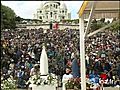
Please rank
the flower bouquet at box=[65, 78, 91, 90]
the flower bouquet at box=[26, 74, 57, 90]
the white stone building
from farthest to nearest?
the white stone building, the flower bouquet at box=[26, 74, 57, 90], the flower bouquet at box=[65, 78, 91, 90]

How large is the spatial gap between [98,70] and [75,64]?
3.00m

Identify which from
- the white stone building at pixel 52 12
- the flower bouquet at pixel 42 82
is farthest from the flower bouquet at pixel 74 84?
the white stone building at pixel 52 12

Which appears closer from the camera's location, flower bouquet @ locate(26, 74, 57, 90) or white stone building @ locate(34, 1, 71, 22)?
flower bouquet @ locate(26, 74, 57, 90)

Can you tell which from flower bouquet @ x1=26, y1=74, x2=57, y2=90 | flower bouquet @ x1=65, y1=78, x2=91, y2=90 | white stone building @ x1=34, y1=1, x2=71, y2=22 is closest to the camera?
flower bouquet @ x1=65, y1=78, x2=91, y2=90

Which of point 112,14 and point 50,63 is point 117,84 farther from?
point 112,14

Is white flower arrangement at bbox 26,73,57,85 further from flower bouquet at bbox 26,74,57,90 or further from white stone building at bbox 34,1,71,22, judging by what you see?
white stone building at bbox 34,1,71,22

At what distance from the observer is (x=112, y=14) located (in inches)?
375

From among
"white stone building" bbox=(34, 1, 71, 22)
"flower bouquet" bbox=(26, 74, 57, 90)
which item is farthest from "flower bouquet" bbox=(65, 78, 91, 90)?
"white stone building" bbox=(34, 1, 71, 22)

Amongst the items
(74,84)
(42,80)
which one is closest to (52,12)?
(42,80)

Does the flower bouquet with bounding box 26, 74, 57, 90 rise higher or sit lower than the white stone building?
lower

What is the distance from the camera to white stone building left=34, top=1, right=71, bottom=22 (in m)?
140

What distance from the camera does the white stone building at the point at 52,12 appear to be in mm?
140375

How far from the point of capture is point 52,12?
144m

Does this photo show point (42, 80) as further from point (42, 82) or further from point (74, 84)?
point (74, 84)
